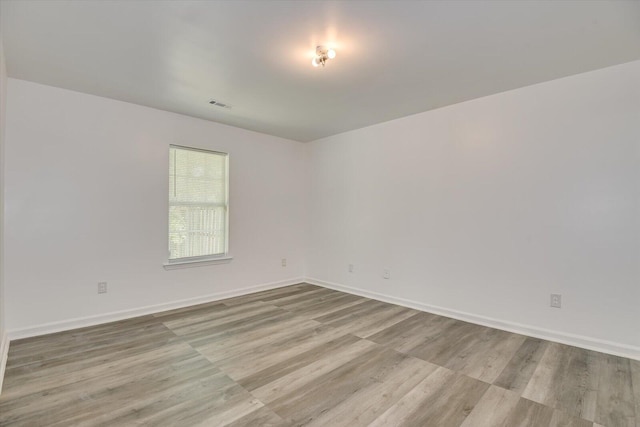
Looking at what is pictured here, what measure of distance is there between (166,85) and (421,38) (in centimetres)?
234

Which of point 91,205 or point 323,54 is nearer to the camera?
point 323,54

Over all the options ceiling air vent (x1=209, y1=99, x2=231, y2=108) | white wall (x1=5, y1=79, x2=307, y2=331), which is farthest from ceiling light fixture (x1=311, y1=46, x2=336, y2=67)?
white wall (x1=5, y1=79, x2=307, y2=331)

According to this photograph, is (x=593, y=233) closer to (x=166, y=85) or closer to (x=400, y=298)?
(x=400, y=298)

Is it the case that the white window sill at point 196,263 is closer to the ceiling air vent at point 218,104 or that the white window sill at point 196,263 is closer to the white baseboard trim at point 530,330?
the ceiling air vent at point 218,104

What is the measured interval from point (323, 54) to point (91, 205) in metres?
2.83

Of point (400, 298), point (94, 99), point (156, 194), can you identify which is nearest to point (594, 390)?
point (400, 298)

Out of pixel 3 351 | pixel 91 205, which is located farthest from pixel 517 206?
pixel 3 351

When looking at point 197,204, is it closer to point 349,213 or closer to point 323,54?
point 349,213

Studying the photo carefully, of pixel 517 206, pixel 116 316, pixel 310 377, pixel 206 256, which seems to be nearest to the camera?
pixel 310 377

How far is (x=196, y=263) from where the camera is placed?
398 centimetres

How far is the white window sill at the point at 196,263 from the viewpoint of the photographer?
3.76 meters

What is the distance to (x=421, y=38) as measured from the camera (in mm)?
A: 2133

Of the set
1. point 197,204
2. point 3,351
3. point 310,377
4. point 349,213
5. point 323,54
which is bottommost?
point 310,377

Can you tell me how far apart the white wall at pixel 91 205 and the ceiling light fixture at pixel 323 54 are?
7.51 ft
